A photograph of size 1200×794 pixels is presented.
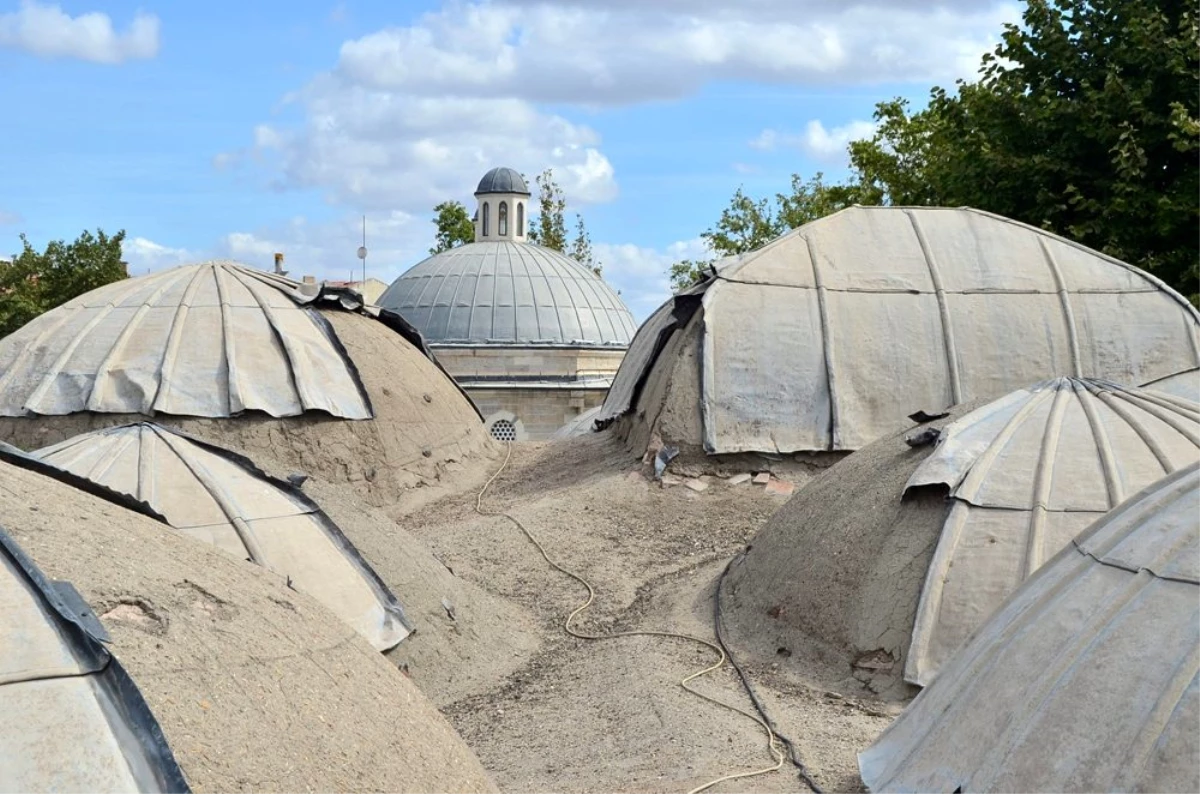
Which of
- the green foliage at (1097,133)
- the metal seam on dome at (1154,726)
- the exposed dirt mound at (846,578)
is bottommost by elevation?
the exposed dirt mound at (846,578)

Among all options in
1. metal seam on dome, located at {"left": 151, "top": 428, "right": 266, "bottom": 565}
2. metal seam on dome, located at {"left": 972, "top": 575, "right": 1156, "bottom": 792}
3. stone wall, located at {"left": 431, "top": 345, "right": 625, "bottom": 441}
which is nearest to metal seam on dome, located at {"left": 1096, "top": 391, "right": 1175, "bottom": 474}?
metal seam on dome, located at {"left": 972, "top": 575, "right": 1156, "bottom": 792}

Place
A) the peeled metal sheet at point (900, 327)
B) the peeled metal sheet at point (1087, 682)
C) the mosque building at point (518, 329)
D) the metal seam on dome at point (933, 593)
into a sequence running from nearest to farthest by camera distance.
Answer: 1. the peeled metal sheet at point (1087, 682)
2. the metal seam on dome at point (933, 593)
3. the peeled metal sheet at point (900, 327)
4. the mosque building at point (518, 329)

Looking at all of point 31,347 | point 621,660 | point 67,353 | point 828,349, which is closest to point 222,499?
point 621,660

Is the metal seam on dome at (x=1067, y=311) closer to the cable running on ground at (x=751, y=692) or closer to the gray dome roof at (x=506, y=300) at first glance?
the cable running on ground at (x=751, y=692)

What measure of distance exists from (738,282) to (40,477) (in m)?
12.8

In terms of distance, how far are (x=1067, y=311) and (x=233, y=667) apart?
14995mm

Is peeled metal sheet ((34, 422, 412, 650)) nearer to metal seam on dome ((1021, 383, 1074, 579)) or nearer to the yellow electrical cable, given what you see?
the yellow electrical cable

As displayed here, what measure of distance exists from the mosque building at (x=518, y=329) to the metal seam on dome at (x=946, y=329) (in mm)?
26310

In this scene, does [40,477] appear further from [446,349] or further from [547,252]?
[547,252]

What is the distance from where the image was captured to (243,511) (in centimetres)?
1205

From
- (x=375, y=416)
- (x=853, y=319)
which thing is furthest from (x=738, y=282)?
(x=375, y=416)

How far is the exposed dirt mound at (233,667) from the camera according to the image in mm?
6027

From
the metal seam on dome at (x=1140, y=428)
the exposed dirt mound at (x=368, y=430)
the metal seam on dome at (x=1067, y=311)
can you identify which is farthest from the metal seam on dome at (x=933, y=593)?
the exposed dirt mound at (x=368, y=430)

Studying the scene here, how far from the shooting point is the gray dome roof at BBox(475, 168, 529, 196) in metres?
54.0
